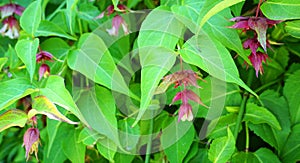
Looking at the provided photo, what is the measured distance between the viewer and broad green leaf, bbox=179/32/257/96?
0.56m

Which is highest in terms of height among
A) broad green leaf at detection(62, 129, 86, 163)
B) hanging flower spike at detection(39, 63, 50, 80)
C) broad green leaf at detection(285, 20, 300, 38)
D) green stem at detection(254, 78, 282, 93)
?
broad green leaf at detection(285, 20, 300, 38)

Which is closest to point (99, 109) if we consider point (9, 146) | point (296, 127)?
point (296, 127)

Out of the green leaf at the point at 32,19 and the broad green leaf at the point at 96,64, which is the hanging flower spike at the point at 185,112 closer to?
the broad green leaf at the point at 96,64

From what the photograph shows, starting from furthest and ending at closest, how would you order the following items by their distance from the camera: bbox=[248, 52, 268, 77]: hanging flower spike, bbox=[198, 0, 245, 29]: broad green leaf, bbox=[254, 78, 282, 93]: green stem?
bbox=[254, 78, 282, 93]: green stem, bbox=[248, 52, 268, 77]: hanging flower spike, bbox=[198, 0, 245, 29]: broad green leaf

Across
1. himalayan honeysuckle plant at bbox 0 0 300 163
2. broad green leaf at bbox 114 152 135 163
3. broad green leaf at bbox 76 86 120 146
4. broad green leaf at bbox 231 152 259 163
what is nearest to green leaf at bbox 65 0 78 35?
himalayan honeysuckle plant at bbox 0 0 300 163

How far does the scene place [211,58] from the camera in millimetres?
570

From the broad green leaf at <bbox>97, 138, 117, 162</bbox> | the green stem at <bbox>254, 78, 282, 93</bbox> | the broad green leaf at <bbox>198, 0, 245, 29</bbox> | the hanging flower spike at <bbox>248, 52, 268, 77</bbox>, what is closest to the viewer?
the broad green leaf at <bbox>198, 0, 245, 29</bbox>

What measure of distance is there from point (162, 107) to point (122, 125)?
74 mm

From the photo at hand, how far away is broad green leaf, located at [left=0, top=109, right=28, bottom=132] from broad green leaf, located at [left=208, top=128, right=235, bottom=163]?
10.0 inches

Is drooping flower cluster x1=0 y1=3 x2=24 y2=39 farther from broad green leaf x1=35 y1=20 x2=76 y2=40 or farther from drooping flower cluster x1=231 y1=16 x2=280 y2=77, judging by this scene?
drooping flower cluster x1=231 y1=16 x2=280 y2=77

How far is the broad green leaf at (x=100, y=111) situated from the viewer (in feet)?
2.32

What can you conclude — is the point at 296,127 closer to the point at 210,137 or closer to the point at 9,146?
the point at 210,137

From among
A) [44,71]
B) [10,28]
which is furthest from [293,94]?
[10,28]

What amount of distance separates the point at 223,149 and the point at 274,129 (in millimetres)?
155
